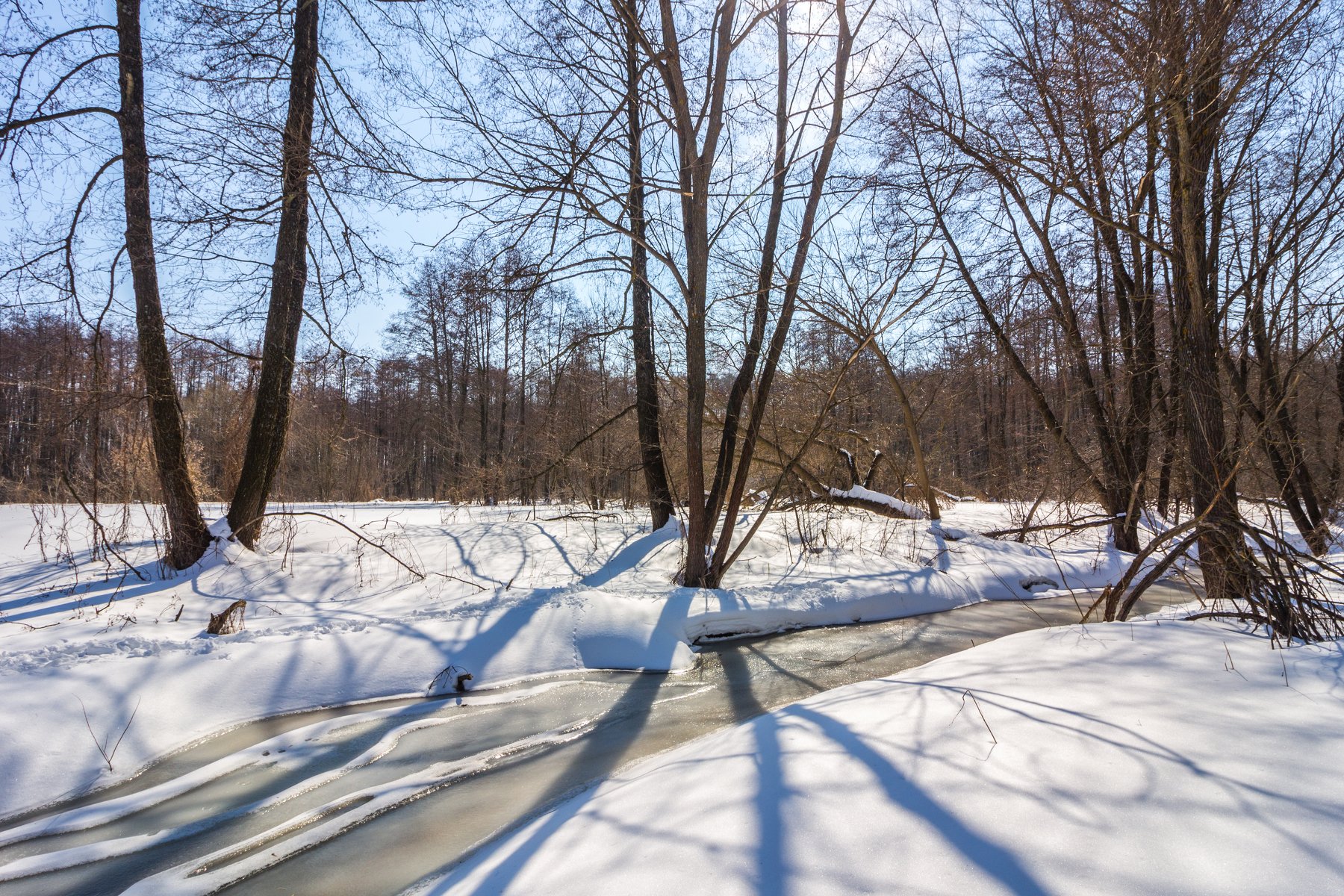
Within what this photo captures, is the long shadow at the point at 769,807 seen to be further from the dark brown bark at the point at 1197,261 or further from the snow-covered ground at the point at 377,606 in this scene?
the dark brown bark at the point at 1197,261

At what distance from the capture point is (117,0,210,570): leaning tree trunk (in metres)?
7.54

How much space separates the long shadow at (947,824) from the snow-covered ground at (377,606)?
3.30 metres

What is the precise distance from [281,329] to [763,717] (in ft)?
25.7

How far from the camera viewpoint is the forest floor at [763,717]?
1946mm

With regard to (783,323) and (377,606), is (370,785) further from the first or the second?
(783,323)

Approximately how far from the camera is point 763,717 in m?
3.71

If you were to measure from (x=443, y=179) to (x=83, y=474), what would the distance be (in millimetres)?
7343

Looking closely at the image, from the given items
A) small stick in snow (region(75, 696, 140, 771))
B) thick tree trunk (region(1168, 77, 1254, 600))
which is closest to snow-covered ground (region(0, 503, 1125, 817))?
small stick in snow (region(75, 696, 140, 771))

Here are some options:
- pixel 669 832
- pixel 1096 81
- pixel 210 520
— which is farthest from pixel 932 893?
pixel 210 520

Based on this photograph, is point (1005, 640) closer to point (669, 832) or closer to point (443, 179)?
point (669, 832)

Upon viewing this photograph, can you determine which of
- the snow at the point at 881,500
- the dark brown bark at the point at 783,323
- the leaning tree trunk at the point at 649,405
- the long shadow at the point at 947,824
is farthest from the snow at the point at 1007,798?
the snow at the point at 881,500

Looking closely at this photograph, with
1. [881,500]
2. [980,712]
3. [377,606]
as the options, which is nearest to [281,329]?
[377,606]

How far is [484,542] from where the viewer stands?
9.53m

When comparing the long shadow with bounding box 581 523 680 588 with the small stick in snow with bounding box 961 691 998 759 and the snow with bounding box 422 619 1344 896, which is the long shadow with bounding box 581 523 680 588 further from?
the small stick in snow with bounding box 961 691 998 759
